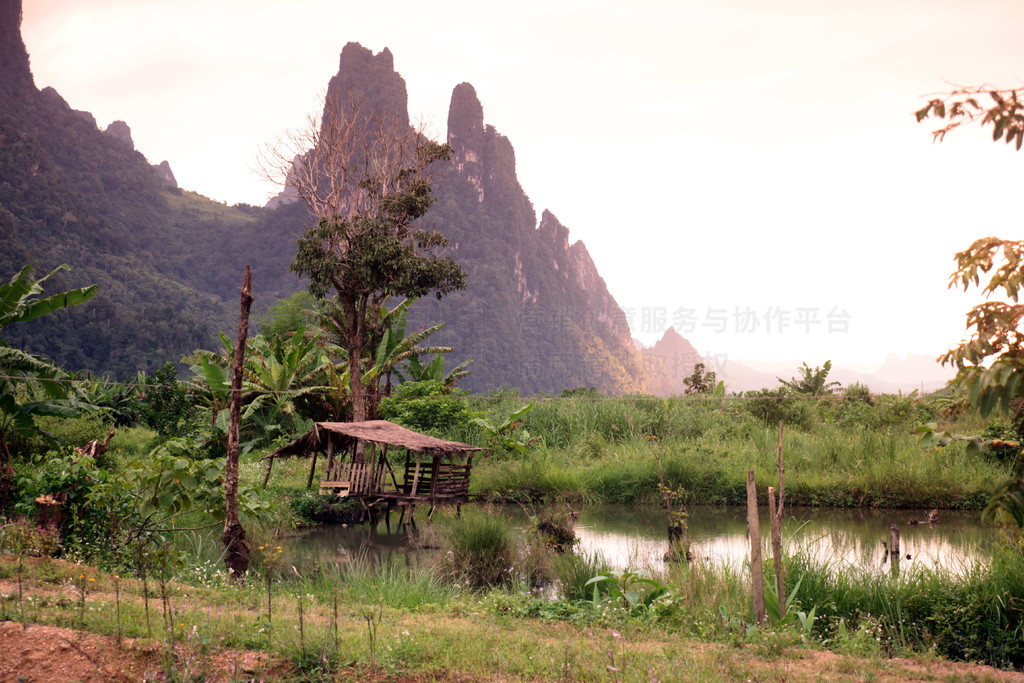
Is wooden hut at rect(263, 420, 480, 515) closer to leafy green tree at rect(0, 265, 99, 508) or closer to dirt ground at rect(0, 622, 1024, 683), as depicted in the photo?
leafy green tree at rect(0, 265, 99, 508)

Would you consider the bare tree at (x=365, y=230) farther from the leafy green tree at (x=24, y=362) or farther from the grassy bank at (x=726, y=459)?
the leafy green tree at (x=24, y=362)

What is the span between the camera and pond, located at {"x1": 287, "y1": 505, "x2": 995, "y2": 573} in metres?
11.0

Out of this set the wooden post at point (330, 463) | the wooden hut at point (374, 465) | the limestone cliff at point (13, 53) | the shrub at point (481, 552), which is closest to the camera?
the shrub at point (481, 552)

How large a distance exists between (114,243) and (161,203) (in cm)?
2102

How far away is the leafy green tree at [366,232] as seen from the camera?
62.1 feet

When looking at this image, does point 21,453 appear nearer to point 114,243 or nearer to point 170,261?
point 114,243

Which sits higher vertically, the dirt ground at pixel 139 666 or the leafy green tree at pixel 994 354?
the leafy green tree at pixel 994 354

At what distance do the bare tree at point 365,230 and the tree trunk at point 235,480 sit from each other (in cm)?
1052

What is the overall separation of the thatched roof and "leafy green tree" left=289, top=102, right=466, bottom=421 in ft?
12.4

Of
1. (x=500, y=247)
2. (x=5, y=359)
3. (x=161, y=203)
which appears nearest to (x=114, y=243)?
(x=161, y=203)

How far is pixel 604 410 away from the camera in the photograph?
72.2ft

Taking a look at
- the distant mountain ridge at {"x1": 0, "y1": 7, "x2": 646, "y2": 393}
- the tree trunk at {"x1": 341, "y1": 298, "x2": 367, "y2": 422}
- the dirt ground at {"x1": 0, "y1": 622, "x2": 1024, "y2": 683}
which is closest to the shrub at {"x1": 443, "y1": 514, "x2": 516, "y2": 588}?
the dirt ground at {"x1": 0, "y1": 622, "x2": 1024, "y2": 683}

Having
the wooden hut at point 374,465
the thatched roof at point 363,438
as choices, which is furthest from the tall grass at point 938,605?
the wooden hut at point 374,465

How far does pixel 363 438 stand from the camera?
13453mm
